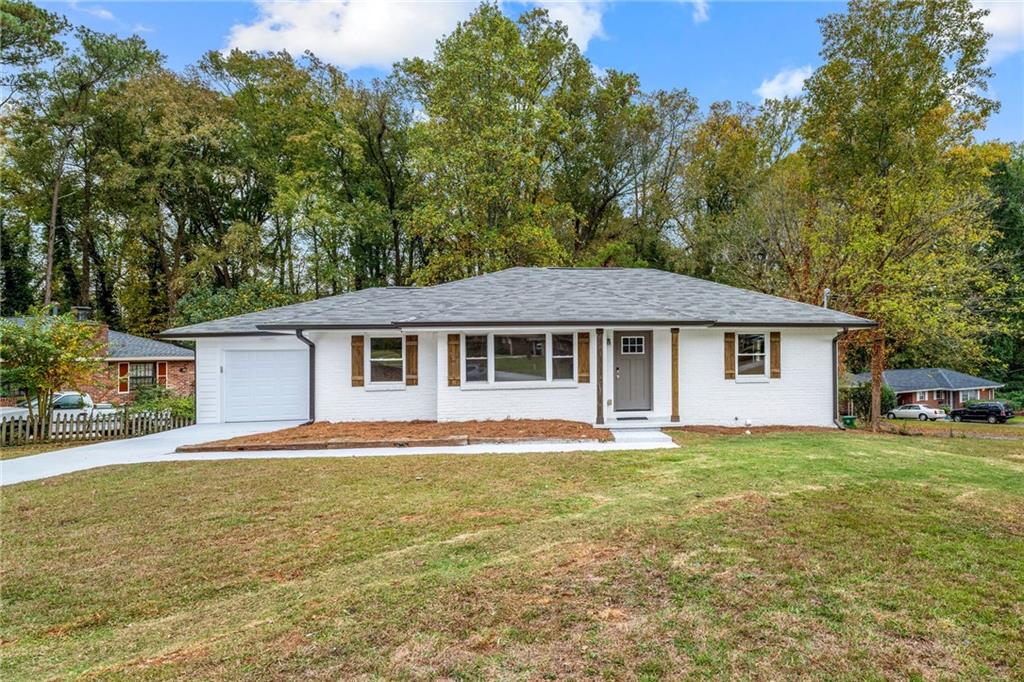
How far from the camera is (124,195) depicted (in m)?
25.0

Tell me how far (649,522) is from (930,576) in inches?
86.2

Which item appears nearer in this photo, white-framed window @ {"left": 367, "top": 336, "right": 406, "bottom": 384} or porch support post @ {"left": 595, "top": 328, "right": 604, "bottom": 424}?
porch support post @ {"left": 595, "top": 328, "right": 604, "bottom": 424}

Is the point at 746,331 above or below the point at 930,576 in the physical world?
above

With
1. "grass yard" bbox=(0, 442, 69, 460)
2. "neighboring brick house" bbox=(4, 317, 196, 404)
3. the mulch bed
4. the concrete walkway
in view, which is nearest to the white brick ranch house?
the mulch bed

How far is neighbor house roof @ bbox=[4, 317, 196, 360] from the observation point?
836 inches

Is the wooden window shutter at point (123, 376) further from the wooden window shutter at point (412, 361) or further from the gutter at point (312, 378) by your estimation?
the wooden window shutter at point (412, 361)

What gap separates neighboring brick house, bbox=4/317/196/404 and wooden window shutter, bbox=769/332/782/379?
72.0 ft

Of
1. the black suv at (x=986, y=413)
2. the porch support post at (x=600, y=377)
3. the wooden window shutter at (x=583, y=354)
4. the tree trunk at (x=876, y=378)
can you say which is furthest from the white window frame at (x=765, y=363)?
the black suv at (x=986, y=413)

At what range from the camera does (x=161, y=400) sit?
1733 centimetres

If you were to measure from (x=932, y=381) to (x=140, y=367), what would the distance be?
163 ft

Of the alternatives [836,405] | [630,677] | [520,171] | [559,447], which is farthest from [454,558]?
[520,171]

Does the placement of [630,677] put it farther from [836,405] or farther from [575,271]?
[575,271]

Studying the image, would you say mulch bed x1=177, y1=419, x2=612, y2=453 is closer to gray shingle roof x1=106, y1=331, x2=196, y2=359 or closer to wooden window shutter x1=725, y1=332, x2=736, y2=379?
wooden window shutter x1=725, y1=332, x2=736, y2=379

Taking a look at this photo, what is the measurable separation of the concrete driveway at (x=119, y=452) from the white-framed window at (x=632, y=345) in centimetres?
878
